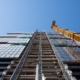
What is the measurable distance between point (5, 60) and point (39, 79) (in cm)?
2152

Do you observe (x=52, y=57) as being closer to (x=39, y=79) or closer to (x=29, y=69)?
(x=29, y=69)

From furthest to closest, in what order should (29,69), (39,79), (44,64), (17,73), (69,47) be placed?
(69,47) → (44,64) → (29,69) → (17,73) → (39,79)

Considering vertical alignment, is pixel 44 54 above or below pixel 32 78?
above

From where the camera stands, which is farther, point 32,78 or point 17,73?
point 32,78

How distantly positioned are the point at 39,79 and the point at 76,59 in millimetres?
21868

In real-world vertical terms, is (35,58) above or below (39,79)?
above

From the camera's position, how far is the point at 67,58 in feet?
95.3

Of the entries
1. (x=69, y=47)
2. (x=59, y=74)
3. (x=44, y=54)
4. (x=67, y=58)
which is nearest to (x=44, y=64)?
(x=59, y=74)

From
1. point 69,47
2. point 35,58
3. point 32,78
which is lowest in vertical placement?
point 32,78

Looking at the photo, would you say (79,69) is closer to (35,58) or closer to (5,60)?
(5,60)

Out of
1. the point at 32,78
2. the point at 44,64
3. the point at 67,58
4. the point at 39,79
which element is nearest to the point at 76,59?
the point at 67,58

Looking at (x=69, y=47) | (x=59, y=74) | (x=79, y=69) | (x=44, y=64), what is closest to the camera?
(x=59, y=74)

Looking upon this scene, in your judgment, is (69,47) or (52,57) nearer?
(52,57)

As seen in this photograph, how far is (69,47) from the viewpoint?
123 feet
